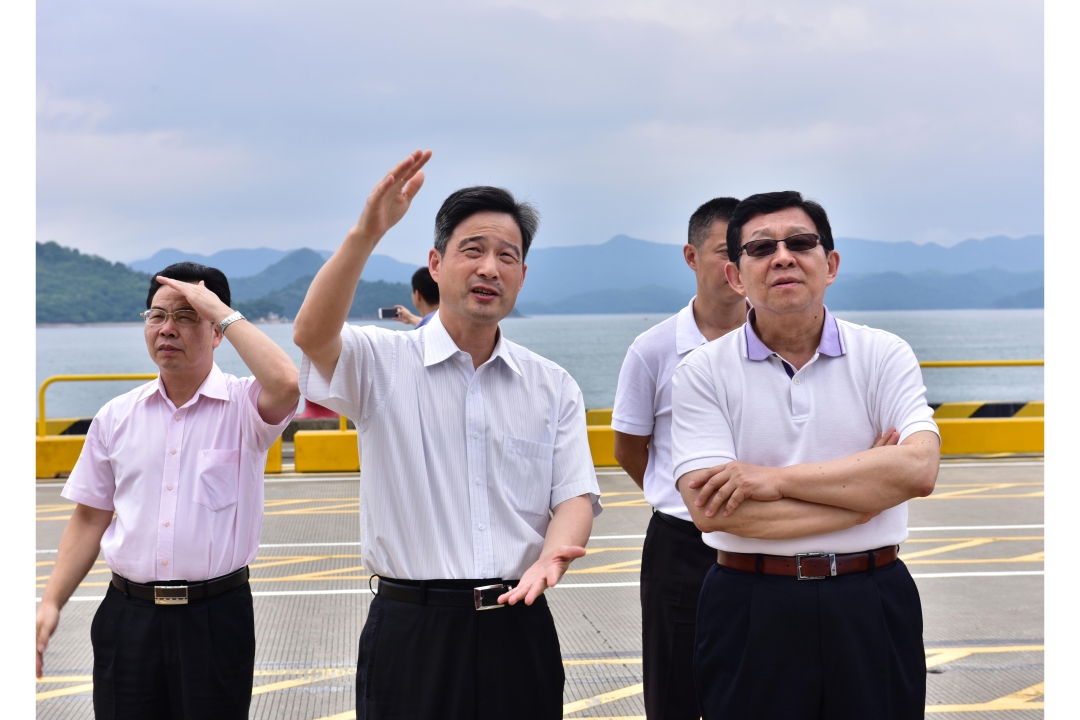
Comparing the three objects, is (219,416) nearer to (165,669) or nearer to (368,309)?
(165,669)

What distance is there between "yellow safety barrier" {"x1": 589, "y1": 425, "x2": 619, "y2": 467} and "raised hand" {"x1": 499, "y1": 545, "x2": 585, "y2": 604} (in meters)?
9.23

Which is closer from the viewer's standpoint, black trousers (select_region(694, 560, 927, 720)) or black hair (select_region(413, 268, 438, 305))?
black trousers (select_region(694, 560, 927, 720))

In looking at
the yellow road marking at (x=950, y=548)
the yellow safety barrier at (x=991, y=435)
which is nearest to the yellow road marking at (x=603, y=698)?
the yellow road marking at (x=950, y=548)

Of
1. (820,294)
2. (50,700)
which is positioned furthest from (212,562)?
(50,700)

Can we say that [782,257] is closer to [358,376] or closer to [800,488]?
[800,488]

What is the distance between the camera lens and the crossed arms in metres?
→ 2.38

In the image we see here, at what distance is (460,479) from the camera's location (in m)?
2.45

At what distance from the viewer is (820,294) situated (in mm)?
2600

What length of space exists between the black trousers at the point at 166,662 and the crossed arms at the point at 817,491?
4.90 ft

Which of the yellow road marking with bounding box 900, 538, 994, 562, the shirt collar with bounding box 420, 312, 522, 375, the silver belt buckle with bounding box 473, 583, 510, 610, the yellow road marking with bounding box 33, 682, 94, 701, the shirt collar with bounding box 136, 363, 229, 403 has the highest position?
the shirt collar with bounding box 420, 312, 522, 375

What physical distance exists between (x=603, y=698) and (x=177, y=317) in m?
2.81

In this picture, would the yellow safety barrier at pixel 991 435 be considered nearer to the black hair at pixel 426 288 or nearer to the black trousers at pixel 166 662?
the black hair at pixel 426 288

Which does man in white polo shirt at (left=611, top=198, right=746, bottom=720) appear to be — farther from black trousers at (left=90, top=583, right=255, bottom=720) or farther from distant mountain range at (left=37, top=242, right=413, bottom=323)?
distant mountain range at (left=37, top=242, right=413, bottom=323)

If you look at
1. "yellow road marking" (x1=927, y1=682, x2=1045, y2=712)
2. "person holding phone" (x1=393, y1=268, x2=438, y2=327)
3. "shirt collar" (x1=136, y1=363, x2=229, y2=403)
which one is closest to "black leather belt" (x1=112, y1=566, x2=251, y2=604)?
"shirt collar" (x1=136, y1=363, x2=229, y2=403)
